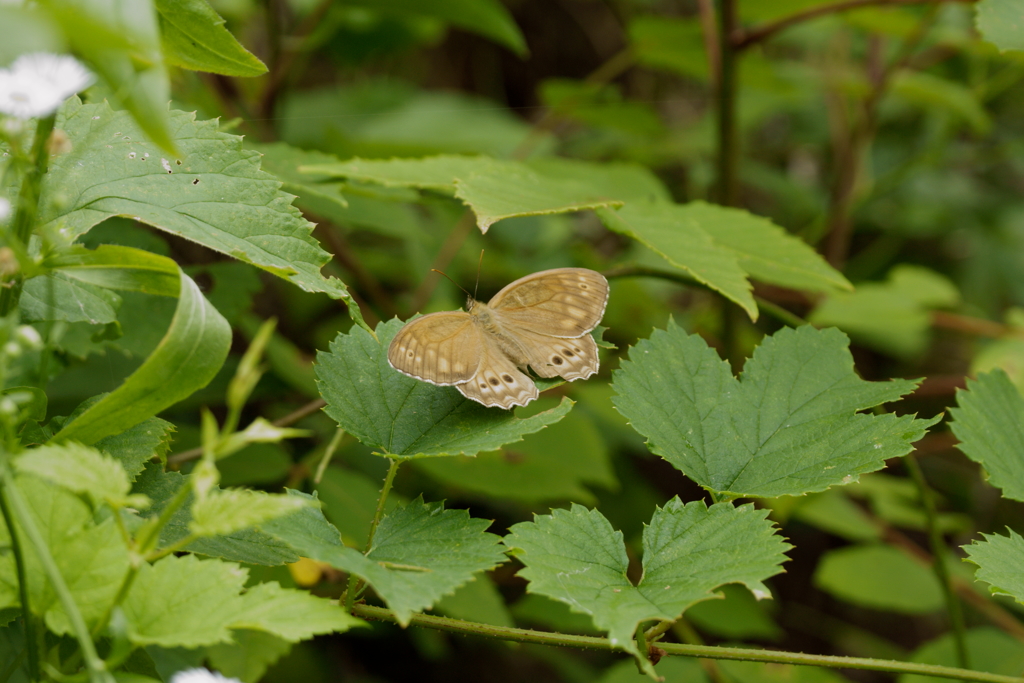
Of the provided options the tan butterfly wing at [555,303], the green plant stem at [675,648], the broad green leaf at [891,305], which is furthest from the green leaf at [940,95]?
the green plant stem at [675,648]

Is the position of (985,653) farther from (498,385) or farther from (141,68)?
(141,68)

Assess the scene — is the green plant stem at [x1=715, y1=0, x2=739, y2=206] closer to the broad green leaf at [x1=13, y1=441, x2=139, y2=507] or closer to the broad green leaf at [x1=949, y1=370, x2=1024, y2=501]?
the broad green leaf at [x1=949, y1=370, x2=1024, y2=501]

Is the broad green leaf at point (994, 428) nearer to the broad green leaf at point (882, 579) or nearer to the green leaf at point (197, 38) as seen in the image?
the green leaf at point (197, 38)

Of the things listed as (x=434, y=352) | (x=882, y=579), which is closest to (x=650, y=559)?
(x=434, y=352)

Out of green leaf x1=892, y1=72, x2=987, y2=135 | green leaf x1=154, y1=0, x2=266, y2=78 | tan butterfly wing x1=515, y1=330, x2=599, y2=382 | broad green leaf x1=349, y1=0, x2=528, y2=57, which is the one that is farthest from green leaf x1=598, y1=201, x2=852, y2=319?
green leaf x1=892, y1=72, x2=987, y2=135

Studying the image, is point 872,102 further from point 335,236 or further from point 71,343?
point 71,343

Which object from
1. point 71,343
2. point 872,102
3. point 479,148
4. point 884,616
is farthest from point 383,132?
point 884,616
